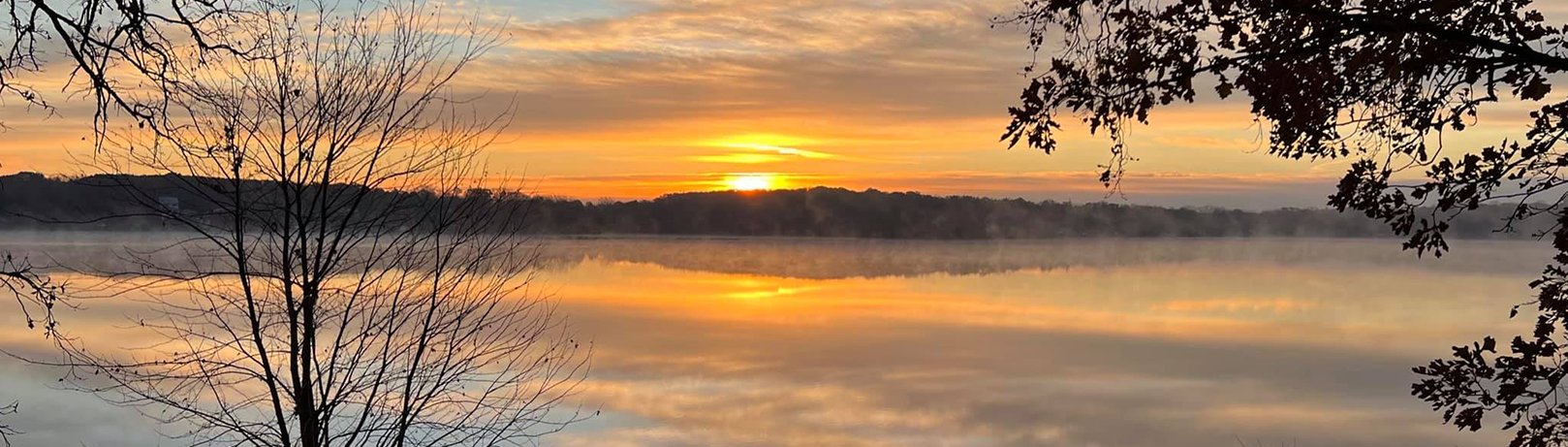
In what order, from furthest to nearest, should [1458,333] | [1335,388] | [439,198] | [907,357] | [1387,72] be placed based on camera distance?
[1458,333], [907,357], [1335,388], [439,198], [1387,72]

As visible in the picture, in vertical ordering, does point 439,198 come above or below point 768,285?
above

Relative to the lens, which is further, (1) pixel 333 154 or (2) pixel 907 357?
(2) pixel 907 357

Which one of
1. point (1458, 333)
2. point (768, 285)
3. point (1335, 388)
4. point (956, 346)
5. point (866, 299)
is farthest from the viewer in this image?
point (768, 285)

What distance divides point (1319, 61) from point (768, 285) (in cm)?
3505

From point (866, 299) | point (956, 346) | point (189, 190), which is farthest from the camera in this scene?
point (866, 299)

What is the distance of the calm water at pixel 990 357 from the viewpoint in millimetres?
16500

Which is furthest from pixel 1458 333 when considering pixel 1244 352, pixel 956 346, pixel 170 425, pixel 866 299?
pixel 170 425

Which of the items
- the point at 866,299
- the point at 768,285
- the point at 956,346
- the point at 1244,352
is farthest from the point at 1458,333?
the point at 768,285

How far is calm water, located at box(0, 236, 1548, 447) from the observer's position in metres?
16.5

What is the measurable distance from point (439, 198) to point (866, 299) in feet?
86.3

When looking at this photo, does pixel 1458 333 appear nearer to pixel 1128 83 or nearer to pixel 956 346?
pixel 956 346

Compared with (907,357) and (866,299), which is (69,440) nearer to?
(907,357)

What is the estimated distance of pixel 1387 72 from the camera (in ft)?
14.6

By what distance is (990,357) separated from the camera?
75.9 feet
